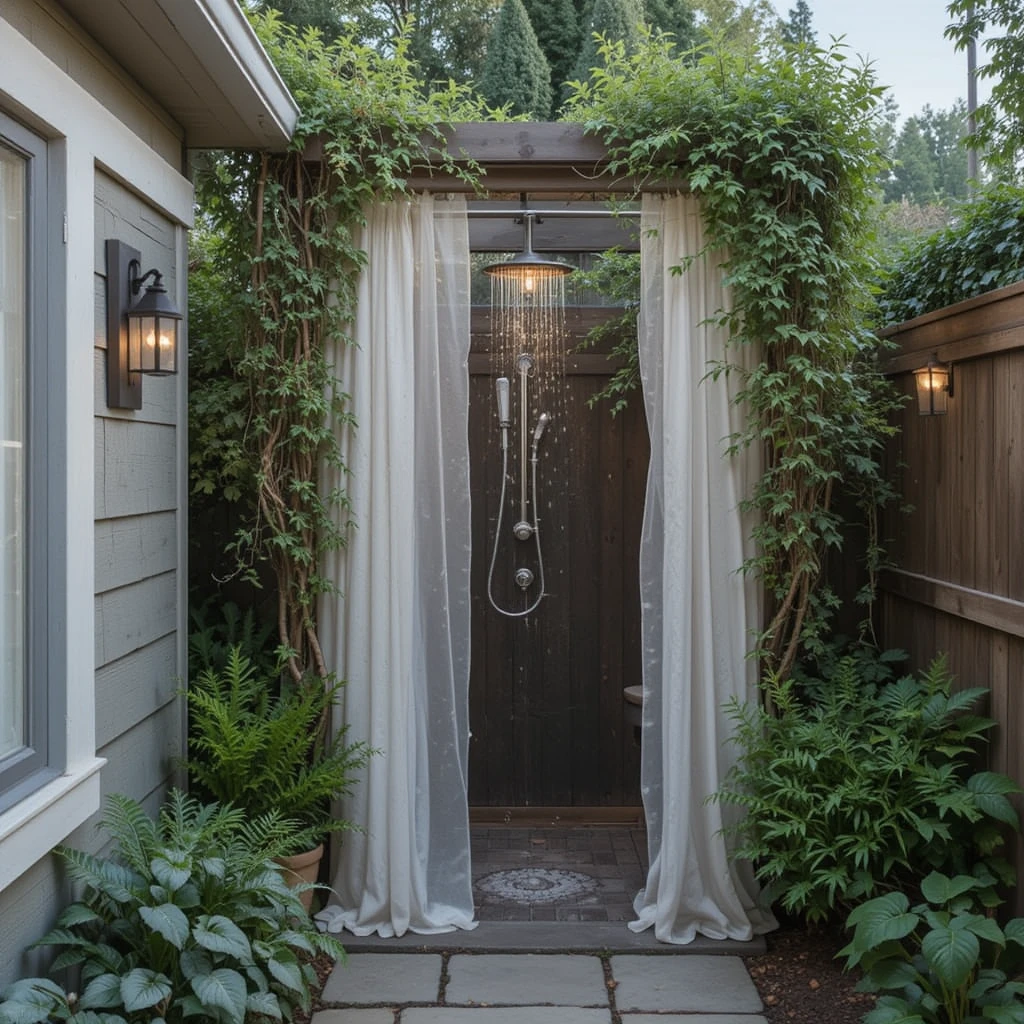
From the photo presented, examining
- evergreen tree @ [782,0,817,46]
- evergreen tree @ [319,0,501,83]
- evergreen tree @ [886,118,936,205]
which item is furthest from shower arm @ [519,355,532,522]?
evergreen tree @ [886,118,936,205]

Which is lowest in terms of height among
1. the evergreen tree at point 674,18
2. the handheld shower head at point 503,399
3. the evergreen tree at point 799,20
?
the handheld shower head at point 503,399

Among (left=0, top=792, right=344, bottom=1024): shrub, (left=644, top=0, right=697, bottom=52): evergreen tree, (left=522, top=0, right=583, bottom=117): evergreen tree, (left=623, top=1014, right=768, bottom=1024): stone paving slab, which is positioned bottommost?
(left=623, top=1014, right=768, bottom=1024): stone paving slab

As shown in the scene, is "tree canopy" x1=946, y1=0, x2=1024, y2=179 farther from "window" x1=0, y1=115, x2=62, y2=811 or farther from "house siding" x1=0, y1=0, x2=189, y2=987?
"window" x1=0, y1=115, x2=62, y2=811

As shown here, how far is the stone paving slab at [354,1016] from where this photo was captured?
2910mm

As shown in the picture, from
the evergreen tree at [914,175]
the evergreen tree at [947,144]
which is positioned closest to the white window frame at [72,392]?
the evergreen tree at [914,175]

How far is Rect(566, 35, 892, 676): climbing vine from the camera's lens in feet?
10.9

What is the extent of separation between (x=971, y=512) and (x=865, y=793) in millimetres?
820

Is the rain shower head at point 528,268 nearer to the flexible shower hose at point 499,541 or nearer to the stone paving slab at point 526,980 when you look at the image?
the flexible shower hose at point 499,541

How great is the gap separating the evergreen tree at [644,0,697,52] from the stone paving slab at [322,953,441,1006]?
998cm

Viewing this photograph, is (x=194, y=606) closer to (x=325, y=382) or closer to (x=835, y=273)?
(x=325, y=382)

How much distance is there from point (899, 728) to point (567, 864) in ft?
4.94

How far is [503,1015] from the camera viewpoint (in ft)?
9.67

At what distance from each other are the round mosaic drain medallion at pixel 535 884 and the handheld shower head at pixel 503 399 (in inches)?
66.8

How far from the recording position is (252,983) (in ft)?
8.23
